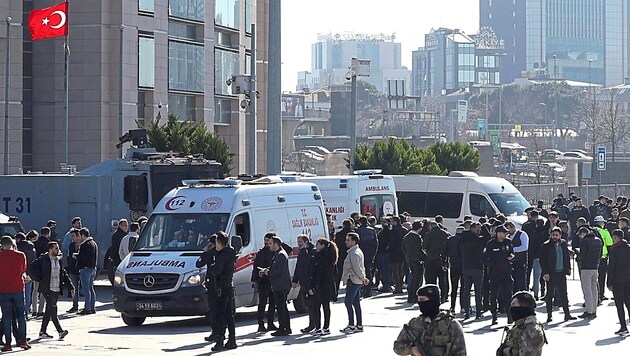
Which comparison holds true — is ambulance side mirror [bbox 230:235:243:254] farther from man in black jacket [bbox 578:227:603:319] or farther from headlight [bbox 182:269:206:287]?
man in black jacket [bbox 578:227:603:319]

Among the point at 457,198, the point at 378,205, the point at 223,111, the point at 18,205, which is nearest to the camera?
the point at 18,205

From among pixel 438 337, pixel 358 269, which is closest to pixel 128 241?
pixel 358 269

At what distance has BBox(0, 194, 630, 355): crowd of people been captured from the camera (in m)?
19.1

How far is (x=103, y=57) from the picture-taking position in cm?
5850

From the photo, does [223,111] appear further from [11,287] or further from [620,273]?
[11,287]

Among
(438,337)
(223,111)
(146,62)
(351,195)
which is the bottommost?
(438,337)

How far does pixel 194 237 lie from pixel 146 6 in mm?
39744

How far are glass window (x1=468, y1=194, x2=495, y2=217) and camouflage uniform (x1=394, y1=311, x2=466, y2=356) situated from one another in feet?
88.6

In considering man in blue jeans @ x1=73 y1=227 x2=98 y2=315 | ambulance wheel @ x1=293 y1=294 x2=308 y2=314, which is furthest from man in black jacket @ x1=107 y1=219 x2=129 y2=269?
ambulance wheel @ x1=293 y1=294 x2=308 y2=314

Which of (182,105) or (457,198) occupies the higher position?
(182,105)

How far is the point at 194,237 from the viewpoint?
22.1 metres

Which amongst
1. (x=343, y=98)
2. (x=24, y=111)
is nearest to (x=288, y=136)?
(x=343, y=98)

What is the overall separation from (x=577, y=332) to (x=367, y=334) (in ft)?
11.7

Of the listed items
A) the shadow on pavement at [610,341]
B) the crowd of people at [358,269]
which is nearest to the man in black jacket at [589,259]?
the crowd of people at [358,269]
